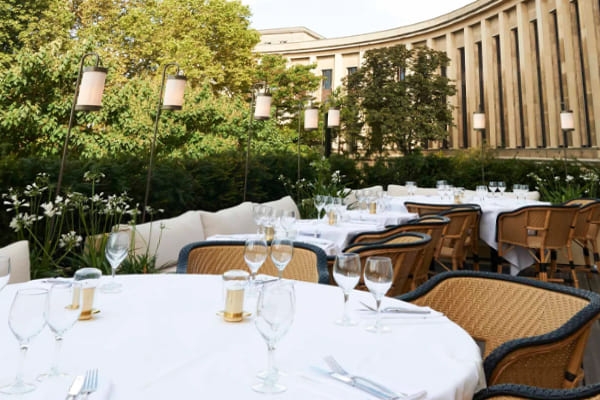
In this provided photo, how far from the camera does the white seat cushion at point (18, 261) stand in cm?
200

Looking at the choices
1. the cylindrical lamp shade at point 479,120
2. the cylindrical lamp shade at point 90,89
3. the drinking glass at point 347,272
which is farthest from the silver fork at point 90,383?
the cylindrical lamp shade at point 479,120

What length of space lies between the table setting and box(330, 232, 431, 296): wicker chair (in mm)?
958

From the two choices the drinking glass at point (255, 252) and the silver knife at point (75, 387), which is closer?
the silver knife at point (75, 387)

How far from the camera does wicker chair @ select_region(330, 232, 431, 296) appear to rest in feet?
7.48

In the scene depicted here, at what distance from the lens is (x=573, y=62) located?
1592cm

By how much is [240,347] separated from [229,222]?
10.2 feet

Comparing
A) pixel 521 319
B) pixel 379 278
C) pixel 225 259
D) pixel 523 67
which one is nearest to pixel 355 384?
pixel 379 278

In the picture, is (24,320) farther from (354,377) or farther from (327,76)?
(327,76)

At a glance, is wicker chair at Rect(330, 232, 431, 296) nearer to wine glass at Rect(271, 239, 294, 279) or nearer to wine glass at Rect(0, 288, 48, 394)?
wine glass at Rect(271, 239, 294, 279)

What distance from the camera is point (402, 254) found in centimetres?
233

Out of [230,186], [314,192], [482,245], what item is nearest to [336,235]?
[230,186]

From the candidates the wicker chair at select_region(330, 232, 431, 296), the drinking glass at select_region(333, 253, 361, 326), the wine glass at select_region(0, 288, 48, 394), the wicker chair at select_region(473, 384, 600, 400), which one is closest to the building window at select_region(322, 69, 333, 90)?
the wicker chair at select_region(330, 232, 431, 296)

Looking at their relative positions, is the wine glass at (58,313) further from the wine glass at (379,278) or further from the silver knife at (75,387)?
the wine glass at (379,278)

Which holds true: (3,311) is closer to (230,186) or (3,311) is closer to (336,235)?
(336,235)
